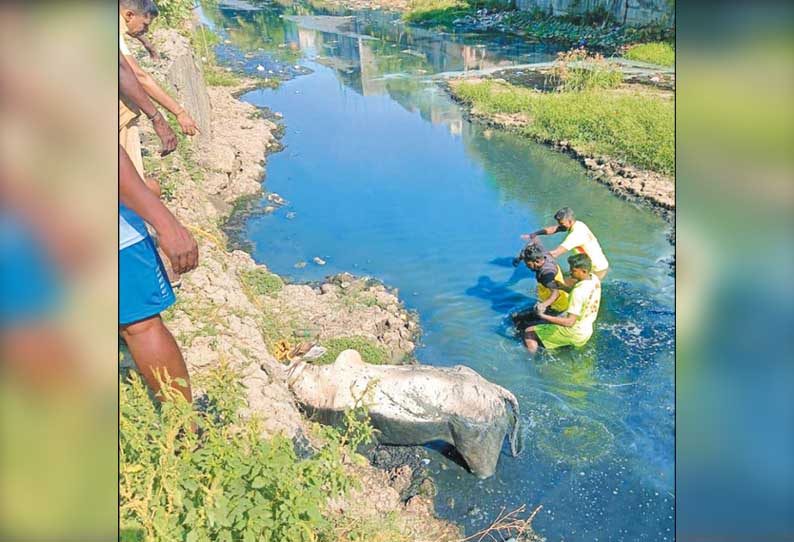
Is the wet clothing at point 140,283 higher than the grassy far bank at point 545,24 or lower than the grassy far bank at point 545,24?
lower

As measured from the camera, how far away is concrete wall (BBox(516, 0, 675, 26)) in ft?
36.5

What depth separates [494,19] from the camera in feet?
39.9

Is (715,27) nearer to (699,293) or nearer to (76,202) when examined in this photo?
(699,293)

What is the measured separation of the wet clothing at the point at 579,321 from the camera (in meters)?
4.34

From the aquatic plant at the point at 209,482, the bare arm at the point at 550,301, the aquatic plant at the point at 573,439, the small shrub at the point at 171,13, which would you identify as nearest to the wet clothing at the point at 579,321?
the bare arm at the point at 550,301

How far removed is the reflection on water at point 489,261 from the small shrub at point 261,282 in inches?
16.0

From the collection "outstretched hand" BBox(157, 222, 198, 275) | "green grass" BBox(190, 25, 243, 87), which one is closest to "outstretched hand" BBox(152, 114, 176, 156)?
"outstretched hand" BBox(157, 222, 198, 275)

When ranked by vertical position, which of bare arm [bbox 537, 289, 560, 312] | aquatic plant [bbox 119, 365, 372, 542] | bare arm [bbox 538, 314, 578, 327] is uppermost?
aquatic plant [bbox 119, 365, 372, 542]

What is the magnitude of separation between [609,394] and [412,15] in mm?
9018

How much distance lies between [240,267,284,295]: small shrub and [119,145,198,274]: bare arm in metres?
2.67

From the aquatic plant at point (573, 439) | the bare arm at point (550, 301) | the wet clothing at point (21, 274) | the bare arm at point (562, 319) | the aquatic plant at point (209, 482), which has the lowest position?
the aquatic plant at point (573, 439)

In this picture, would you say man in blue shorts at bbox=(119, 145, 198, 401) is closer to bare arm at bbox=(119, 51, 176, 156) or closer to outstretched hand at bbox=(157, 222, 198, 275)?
outstretched hand at bbox=(157, 222, 198, 275)

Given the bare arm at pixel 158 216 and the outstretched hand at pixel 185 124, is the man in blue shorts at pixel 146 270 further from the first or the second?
the outstretched hand at pixel 185 124

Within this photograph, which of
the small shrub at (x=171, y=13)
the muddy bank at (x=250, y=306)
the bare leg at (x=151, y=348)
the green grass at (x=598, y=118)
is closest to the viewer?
the bare leg at (x=151, y=348)
